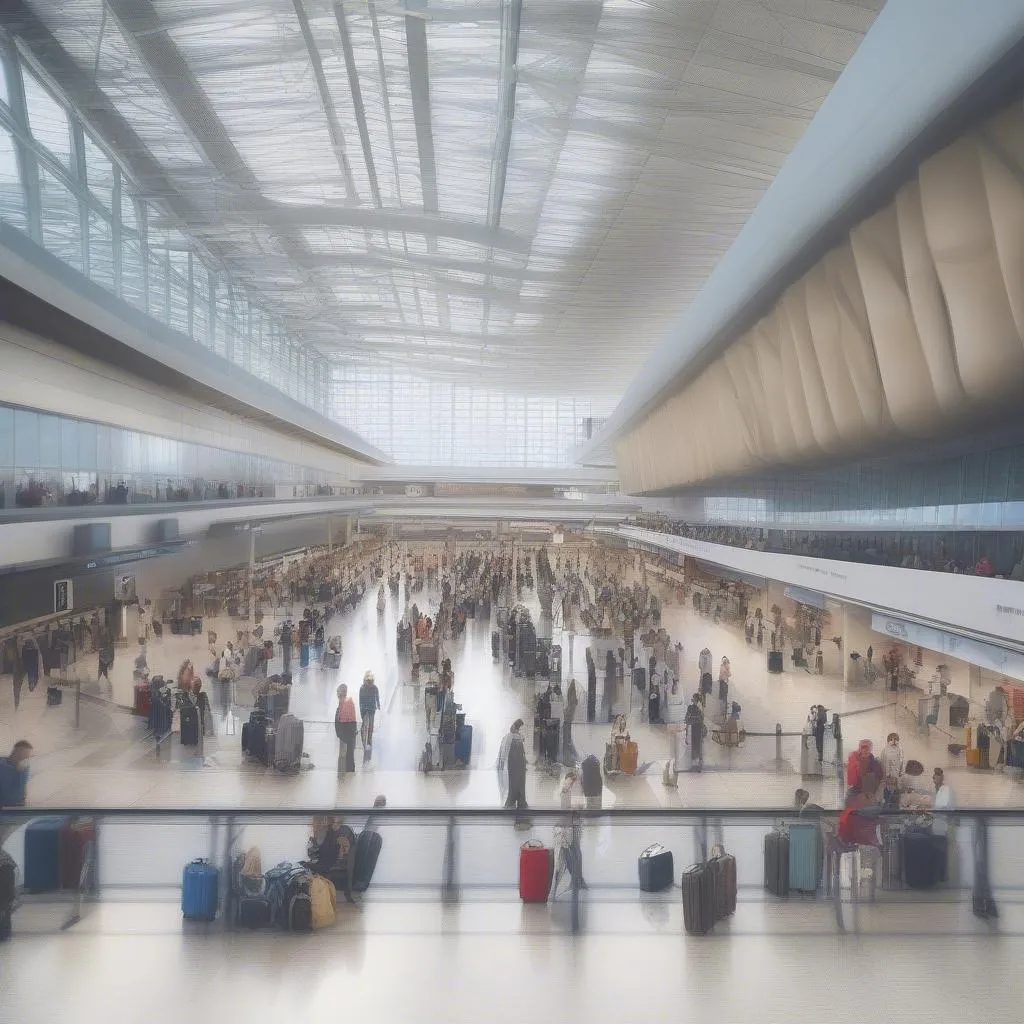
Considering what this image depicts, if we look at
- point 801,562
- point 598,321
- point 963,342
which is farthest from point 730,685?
point 598,321

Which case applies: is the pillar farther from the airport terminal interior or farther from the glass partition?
the glass partition

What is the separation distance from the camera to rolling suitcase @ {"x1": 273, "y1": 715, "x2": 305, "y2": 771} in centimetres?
962

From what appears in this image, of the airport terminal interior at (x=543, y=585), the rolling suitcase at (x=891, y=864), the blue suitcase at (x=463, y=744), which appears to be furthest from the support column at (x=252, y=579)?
the rolling suitcase at (x=891, y=864)

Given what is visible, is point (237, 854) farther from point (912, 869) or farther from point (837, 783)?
point (837, 783)

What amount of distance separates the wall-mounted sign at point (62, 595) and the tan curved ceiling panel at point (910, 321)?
10.6 m

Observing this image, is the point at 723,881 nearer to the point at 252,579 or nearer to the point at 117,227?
the point at 117,227

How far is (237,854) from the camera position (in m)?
5.80

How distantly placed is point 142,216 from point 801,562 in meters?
16.0

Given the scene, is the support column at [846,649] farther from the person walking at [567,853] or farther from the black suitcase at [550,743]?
the person walking at [567,853]

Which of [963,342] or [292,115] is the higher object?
[292,115]

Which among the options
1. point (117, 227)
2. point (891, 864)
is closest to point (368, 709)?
point (891, 864)

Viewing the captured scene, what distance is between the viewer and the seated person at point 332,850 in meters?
5.92

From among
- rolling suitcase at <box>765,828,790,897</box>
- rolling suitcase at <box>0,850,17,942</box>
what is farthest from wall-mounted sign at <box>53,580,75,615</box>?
rolling suitcase at <box>765,828,790,897</box>

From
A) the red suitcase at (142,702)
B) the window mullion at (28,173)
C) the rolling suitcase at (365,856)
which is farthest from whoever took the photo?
the window mullion at (28,173)
